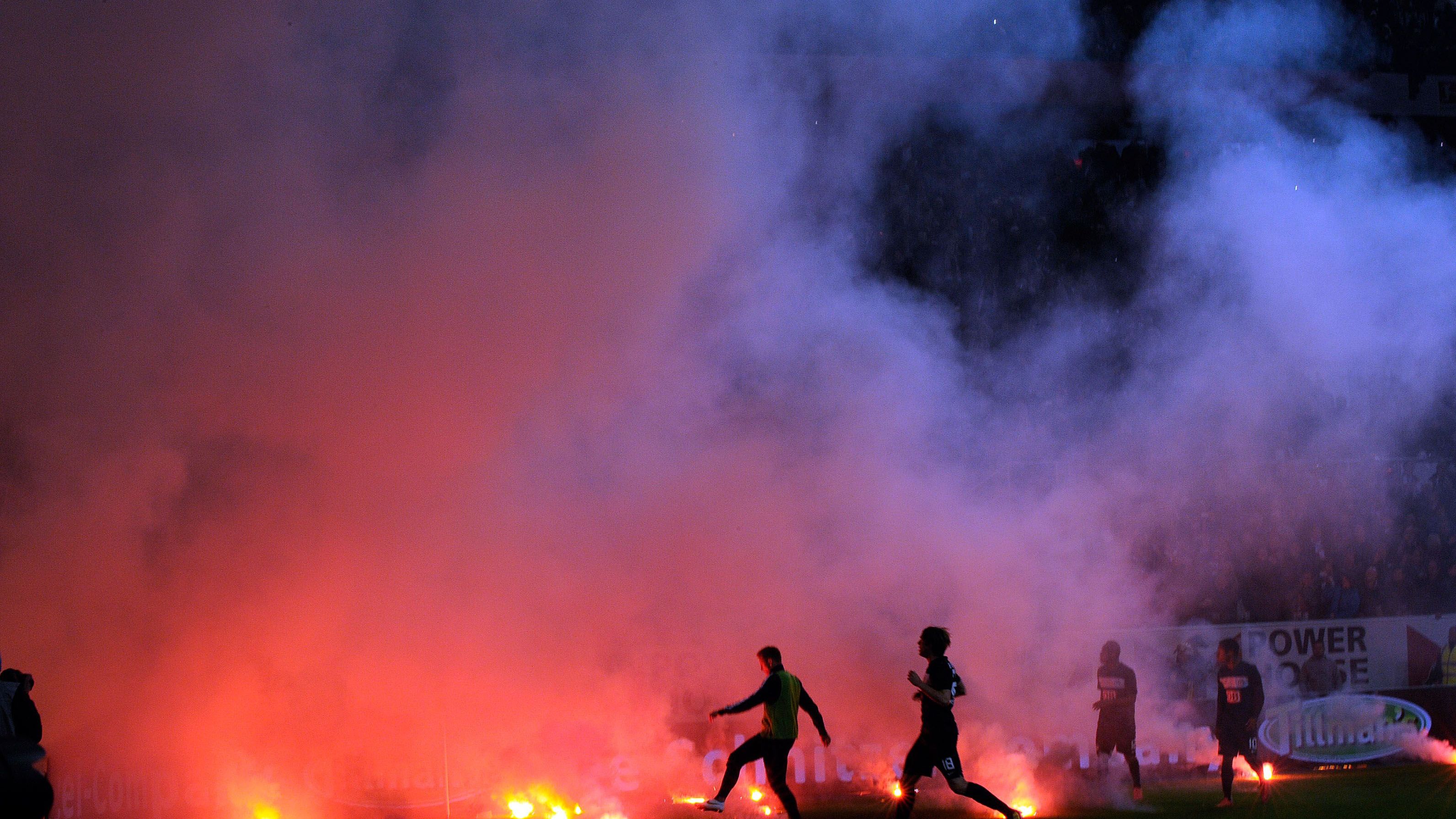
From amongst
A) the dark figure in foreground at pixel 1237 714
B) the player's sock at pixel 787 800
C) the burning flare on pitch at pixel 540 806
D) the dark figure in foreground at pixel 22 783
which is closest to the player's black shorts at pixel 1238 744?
the dark figure in foreground at pixel 1237 714

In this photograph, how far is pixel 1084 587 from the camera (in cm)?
977

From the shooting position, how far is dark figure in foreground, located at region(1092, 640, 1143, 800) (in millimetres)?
8625

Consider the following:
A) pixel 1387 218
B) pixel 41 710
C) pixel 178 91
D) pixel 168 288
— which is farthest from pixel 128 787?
pixel 1387 218

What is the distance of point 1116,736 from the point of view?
8.66 metres

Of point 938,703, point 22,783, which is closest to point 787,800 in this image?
point 938,703

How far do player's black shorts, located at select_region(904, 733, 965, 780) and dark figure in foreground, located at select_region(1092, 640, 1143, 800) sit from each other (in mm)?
2813

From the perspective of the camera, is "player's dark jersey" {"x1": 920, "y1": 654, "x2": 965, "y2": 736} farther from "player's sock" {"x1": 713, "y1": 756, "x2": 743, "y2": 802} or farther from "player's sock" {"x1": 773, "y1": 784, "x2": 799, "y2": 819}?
"player's sock" {"x1": 713, "y1": 756, "x2": 743, "y2": 802}

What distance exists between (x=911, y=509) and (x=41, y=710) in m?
6.62

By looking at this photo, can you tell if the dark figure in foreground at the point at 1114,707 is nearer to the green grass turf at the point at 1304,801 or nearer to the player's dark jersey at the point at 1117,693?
the player's dark jersey at the point at 1117,693

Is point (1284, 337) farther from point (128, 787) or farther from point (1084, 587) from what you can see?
point (128, 787)

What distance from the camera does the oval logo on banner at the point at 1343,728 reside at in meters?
9.44

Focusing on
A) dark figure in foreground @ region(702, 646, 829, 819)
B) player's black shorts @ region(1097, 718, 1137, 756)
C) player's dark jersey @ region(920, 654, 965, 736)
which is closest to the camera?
player's dark jersey @ region(920, 654, 965, 736)

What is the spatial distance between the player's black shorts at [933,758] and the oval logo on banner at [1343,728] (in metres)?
4.39

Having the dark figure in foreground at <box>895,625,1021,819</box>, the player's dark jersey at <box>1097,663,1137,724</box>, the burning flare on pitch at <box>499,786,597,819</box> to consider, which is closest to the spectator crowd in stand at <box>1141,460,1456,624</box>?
the player's dark jersey at <box>1097,663,1137,724</box>
